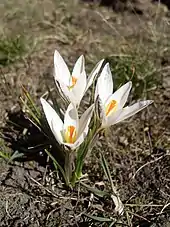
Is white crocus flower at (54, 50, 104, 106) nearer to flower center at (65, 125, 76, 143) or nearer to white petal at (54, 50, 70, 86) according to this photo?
white petal at (54, 50, 70, 86)

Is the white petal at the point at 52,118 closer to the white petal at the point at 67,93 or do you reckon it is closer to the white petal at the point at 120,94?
the white petal at the point at 67,93

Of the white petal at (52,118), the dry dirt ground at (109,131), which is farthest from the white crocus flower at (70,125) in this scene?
the dry dirt ground at (109,131)

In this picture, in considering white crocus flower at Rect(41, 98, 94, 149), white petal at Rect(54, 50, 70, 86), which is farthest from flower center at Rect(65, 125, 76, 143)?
white petal at Rect(54, 50, 70, 86)

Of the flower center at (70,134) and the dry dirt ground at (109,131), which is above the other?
the flower center at (70,134)

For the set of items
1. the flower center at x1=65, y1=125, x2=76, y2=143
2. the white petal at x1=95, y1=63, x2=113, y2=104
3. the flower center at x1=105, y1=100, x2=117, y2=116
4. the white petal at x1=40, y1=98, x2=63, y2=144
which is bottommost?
the flower center at x1=65, y1=125, x2=76, y2=143

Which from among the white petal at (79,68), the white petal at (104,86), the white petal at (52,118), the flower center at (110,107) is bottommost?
the white petal at (52,118)

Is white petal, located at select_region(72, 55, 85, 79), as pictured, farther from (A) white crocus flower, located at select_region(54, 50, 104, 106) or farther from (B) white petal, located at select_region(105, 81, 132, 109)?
(B) white petal, located at select_region(105, 81, 132, 109)

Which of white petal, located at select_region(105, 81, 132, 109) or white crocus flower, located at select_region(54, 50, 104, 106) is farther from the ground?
white crocus flower, located at select_region(54, 50, 104, 106)

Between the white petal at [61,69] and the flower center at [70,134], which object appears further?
the white petal at [61,69]

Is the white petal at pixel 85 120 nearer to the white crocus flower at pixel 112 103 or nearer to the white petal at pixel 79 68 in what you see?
the white crocus flower at pixel 112 103

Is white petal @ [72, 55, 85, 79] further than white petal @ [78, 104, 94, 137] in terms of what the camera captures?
Yes
